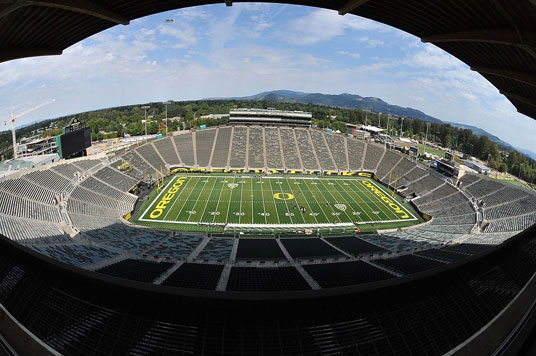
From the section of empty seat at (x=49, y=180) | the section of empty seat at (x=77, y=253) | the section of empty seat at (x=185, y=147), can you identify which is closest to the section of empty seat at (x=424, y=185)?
the section of empty seat at (x=185, y=147)

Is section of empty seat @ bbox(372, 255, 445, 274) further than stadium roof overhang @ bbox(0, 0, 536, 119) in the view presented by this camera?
Yes

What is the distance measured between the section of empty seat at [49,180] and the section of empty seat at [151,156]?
15575 mm

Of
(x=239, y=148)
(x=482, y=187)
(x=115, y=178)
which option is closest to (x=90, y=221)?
(x=115, y=178)

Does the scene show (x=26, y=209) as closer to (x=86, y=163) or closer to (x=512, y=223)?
(x=86, y=163)

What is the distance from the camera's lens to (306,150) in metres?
56.6

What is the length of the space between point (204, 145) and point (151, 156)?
10816 millimetres

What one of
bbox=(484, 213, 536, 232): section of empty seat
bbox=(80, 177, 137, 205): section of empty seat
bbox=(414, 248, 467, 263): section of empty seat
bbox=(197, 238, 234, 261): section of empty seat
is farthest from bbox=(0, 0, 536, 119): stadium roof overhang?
bbox=(80, 177, 137, 205): section of empty seat

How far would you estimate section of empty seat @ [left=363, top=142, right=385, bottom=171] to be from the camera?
5222 cm

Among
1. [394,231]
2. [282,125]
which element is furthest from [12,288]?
[282,125]

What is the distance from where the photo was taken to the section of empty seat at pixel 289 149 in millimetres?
52803

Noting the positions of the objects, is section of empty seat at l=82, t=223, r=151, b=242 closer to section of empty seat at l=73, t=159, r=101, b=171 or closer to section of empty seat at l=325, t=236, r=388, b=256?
section of empty seat at l=73, t=159, r=101, b=171

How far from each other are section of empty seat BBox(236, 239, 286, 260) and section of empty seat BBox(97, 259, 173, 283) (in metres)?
5.40

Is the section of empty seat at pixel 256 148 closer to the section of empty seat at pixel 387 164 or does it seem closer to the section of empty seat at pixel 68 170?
the section of empty seat at pixel 387 164

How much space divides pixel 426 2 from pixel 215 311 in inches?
494
